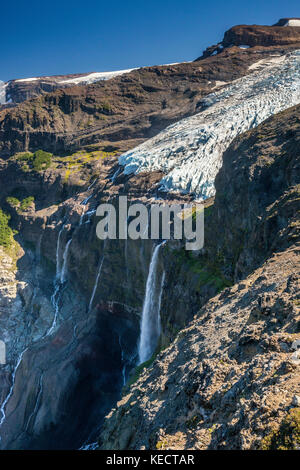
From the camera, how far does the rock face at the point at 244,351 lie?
5.18 meters

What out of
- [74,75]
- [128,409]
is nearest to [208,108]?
[128,409]

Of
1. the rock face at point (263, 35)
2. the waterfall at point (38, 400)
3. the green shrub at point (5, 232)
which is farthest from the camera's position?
the rock face at point (263, 35)

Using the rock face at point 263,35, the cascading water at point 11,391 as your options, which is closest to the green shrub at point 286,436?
the cascading water at point 11,391

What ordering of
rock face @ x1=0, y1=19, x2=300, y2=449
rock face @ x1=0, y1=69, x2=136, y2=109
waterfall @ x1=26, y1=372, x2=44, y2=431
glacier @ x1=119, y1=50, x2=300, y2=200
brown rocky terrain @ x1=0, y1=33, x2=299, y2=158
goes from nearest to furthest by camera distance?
rock face @ x1=0, y1=19, x2=300, y2=449 < waterfall @ x1=26, y1=372, x2=44, y2=431 < glacier @ x1=119, y1=50, x2=300, y2=200 < brown rocky terrain @ x1=0, y1=33, x2=299, y2=158 < rock face @ x1=0, y1=69, x2=136, y2=109

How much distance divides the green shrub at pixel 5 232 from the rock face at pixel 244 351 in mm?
31597

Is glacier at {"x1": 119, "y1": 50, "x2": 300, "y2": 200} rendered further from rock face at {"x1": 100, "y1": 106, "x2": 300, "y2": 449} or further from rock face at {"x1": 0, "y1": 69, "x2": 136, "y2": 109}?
rock face at {"x1": 0, "y1": 69, "x2": 136, "y2": 109}

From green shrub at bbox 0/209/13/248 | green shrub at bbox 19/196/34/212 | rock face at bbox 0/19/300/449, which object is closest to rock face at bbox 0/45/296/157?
rock face at bbox 0/19/300/449

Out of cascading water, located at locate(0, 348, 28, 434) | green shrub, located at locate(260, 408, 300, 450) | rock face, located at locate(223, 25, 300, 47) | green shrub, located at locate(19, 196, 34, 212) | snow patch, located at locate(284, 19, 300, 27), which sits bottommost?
cascading water, located at locate(0, 348, 28, 434)

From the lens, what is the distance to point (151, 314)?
21.5 metres

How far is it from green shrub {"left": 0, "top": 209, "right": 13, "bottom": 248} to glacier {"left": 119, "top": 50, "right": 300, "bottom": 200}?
51.0 feet

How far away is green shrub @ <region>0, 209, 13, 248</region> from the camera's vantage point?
133 ft

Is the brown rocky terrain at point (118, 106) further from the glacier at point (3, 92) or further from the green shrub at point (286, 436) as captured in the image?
the glacier at point (3, 92)

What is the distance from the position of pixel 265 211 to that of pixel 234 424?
29.1 feet

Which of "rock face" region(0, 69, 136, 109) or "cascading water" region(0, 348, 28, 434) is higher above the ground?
"rock face" region(0, 69, 136, 109)
